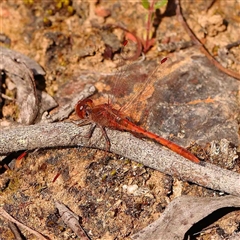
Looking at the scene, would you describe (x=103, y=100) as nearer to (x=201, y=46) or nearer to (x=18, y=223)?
(x=201, y=46)

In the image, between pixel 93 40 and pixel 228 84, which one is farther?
pixel 93 40

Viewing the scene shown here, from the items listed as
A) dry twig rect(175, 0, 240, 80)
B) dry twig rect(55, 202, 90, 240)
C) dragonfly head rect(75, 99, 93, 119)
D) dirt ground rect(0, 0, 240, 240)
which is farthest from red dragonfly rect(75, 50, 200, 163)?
dry twig rect(175, 0, 240, 80)

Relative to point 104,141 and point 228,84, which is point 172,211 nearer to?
point 104,141

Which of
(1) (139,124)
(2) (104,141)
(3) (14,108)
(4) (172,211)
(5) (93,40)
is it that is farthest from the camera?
(5) (93,40)

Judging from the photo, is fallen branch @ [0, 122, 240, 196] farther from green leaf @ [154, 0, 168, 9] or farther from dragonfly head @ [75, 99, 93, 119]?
green leaf @ [154, 0, 168, 9]

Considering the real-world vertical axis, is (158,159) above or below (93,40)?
below

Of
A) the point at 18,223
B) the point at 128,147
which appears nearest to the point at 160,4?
the point at 128,147

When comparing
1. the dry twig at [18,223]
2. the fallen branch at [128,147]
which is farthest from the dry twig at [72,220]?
the fallen branch at [128,147]

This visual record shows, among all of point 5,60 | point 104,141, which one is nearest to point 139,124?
point 104,141

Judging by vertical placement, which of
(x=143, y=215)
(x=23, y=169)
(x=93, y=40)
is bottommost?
(x=143, y=215)

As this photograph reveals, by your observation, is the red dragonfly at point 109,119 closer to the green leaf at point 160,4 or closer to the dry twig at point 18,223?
the dry twig at point 18,223
